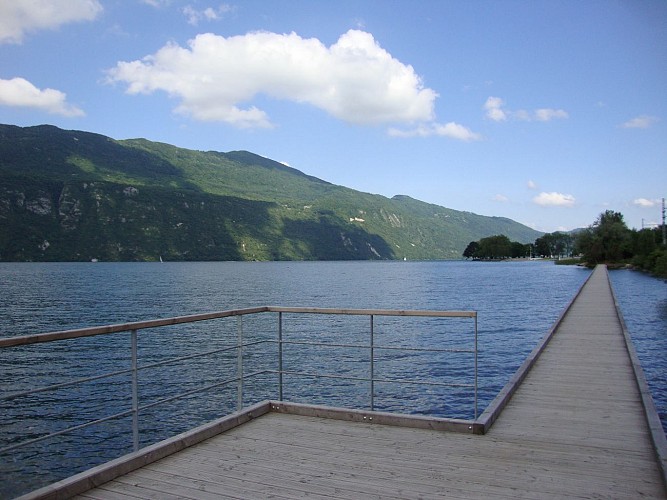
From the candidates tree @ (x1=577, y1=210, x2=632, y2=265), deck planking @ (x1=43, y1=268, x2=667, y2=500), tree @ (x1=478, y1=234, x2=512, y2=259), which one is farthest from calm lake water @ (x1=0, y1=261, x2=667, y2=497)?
tree @ (x1=478, y1=234, x2=512, y2=259)

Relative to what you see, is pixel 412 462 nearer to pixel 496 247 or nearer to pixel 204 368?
pixel 204 368

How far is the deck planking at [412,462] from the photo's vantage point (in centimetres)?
412

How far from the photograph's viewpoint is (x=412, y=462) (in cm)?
473

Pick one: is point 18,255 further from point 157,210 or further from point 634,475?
point 634,475

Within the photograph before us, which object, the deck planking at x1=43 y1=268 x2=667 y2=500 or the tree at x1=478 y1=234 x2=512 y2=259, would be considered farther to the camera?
the tree at x1=478 y1=234 x2=512 y2=259

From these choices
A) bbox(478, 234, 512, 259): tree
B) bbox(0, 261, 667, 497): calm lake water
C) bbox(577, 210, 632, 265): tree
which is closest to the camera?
bbox(0, 261, 667, 497): calm lake water

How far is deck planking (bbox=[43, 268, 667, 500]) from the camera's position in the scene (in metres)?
4.12

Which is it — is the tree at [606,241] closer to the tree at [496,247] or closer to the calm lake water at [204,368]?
the calm lake water at [204,368]

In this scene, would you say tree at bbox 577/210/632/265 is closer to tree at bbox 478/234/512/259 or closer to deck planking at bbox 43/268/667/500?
tree at bbox 478/234/512/259

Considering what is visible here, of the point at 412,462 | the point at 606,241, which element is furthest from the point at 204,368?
the point at 606,241

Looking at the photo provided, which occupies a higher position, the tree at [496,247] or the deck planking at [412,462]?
the tree at [496,247]

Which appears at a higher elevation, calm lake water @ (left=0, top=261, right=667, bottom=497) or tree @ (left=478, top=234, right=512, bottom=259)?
tree @ (left=478, top=234, right=512, bottom=259)

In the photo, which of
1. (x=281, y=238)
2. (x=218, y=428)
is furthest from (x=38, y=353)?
(x=281, y=238)

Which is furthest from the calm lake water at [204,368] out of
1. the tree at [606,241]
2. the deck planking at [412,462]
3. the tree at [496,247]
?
the tree at [496,247]
